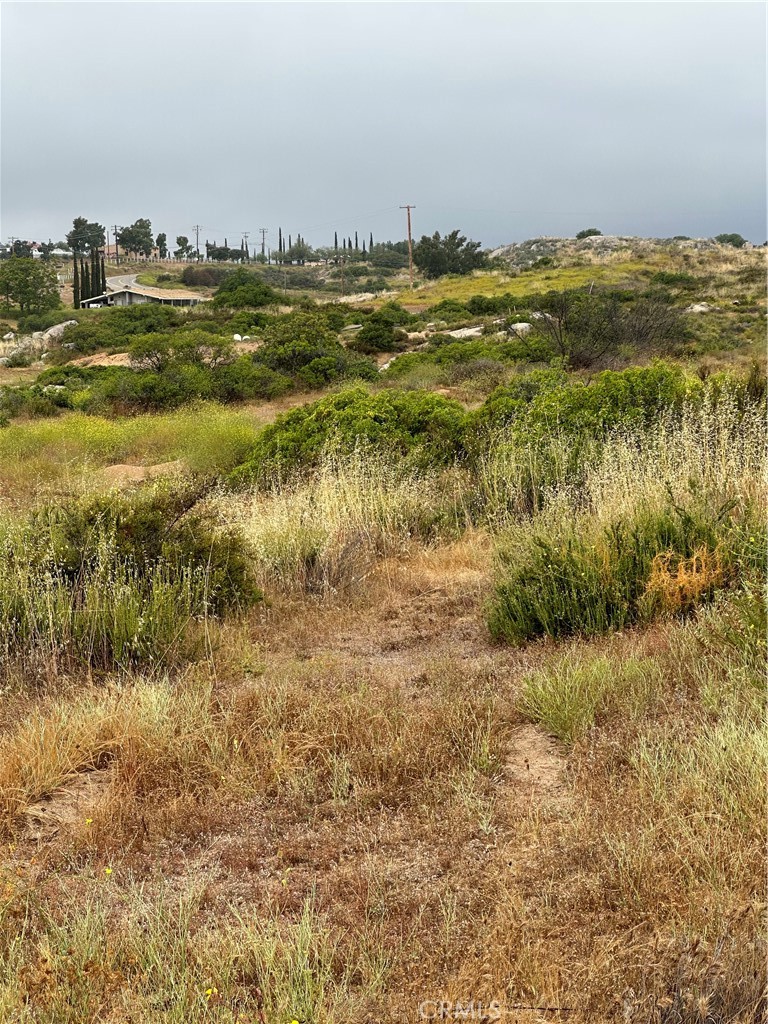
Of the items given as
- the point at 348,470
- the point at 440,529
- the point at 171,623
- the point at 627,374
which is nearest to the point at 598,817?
the point at 171,623

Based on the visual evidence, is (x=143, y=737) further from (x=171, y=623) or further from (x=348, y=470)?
(x=348, y=470)

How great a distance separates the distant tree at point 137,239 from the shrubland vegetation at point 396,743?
416 ft

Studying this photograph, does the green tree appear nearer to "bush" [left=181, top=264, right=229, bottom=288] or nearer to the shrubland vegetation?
"bush" [left=181, top=264, right=229, bottom=288]

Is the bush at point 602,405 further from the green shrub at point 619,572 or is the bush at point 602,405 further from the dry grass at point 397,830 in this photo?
the dry grass at point 397,830

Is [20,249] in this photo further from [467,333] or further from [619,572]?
[619,572]

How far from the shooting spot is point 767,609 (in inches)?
161

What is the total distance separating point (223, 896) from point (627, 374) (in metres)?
8.76

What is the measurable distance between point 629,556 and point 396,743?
Answer: 8.33 feet

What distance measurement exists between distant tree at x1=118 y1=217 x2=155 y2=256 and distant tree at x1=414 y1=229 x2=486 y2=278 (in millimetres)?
65018

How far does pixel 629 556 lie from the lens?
544 cm

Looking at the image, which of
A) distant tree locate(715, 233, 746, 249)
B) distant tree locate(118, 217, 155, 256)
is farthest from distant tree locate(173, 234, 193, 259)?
distant tree locate(715, 233, 746, 249)

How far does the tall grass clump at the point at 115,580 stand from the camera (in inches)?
191

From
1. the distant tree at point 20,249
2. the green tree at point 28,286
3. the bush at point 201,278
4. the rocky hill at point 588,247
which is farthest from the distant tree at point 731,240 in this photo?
the distant tree at point 20,249

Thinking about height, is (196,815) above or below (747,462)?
below
